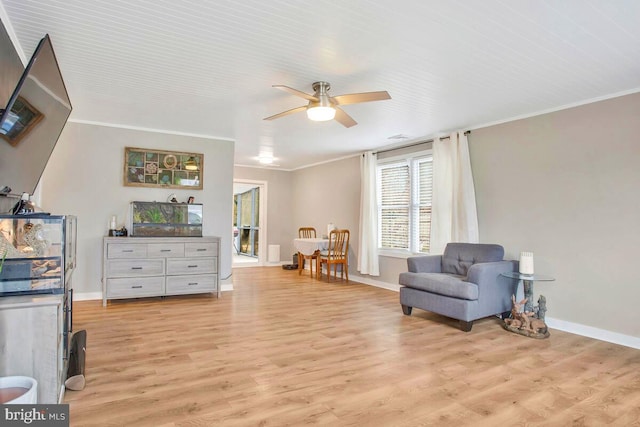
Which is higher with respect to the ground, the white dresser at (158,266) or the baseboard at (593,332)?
the white dresser at (158,266)

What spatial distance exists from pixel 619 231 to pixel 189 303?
495 centimetres

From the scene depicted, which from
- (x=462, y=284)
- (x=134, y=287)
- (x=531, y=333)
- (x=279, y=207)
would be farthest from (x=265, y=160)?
(x=531, y=333)

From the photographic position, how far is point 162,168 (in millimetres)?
5355

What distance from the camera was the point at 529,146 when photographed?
428 centimetres

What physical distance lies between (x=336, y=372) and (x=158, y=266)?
10.5 ft

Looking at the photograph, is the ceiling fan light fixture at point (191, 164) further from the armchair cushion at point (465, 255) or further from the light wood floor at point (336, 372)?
the armchair cushion at point (465, 255)

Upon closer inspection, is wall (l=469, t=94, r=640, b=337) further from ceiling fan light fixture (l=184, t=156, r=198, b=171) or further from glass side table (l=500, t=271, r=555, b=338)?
ceiling fan light fixture (l=184, t=156, r=198, b=171)

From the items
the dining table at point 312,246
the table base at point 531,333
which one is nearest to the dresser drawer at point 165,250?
the dining table at point 312,246

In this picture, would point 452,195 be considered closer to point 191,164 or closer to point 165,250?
point 191,164

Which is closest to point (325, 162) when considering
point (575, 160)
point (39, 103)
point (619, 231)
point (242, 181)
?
point (242, 181)

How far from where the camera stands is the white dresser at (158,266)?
4684 millimetres

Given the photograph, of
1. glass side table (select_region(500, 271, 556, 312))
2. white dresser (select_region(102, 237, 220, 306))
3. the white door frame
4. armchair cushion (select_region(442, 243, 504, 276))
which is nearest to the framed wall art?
white dresser (select_region(102, 237, 220, 306))

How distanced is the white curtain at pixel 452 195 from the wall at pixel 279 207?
457 cm

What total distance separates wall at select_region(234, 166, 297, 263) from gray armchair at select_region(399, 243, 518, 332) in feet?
16.0
